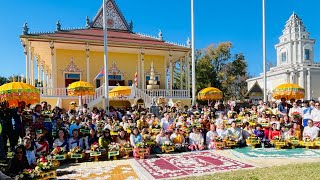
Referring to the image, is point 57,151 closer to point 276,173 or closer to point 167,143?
point 167,143

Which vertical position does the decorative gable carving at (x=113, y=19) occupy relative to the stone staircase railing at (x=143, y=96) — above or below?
above

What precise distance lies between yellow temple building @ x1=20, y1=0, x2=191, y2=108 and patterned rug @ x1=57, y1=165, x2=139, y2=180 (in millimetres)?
12776

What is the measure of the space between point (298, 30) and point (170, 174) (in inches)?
1621

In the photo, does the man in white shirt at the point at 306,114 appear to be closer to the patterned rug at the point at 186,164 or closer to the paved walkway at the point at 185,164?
the paved walkway at the point at 185,164

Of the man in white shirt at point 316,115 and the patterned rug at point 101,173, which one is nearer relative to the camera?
the patterned rug at point 101,173

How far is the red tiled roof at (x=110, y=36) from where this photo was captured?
22.0m

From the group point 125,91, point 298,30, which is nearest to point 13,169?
point 125,91

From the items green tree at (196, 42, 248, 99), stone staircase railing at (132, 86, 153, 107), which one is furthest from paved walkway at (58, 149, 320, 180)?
green tree at (196, 42, 248, 99)

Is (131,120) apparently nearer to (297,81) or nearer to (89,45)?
(89,45)

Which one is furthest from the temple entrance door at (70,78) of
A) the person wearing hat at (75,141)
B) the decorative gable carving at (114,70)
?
the person wearing hat at (75,141)

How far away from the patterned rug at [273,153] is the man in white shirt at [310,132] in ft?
2.56

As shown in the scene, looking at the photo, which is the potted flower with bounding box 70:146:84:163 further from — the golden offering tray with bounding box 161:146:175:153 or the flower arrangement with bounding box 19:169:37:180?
the golden offering tray with bounding box 161:146:175:153

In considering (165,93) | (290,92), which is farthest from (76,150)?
(165,93)

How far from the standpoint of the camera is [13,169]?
21.4ft
